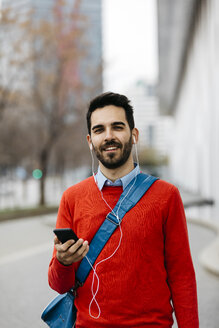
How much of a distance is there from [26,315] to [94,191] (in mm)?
3463

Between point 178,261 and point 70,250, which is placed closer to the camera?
point 70,250

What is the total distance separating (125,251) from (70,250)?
33 cm

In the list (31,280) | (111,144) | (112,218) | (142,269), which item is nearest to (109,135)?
(111,144)

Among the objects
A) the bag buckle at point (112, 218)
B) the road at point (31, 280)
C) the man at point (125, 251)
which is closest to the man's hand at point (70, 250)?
the man at point (125, 251)

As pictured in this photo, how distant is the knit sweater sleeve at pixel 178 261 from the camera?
1.84m

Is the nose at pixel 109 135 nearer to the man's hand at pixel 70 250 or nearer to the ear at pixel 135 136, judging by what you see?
the ear at pixel 135 136

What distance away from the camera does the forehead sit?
1.98m

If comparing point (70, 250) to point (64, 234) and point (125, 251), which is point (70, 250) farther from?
point (125, 251)

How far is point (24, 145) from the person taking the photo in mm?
20484

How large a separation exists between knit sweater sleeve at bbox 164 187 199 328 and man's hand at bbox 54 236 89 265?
0.50 m

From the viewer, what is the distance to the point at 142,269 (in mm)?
1818

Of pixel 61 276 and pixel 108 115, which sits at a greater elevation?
pixel 108 115

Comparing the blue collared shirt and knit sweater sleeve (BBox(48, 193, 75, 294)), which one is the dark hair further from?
knit sweater sleeve (BBox(48, 193, 75, 294))

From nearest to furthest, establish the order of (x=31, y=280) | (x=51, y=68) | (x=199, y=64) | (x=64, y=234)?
(x=64, y=234), (x=31, y=280), (x=51, y=68), (x=199, y=64)
